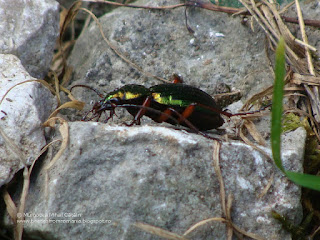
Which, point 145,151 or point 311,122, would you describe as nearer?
point 145,151

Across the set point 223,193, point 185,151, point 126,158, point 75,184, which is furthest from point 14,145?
point 223,193

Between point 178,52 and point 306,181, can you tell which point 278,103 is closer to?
point 306,181

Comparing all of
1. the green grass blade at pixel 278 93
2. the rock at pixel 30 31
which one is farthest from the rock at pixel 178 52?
the green grass blade at pixel 278 93

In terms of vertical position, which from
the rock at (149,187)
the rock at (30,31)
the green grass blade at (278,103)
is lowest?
the rock at (149,187)

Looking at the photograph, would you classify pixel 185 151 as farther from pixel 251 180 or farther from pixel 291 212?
pixel 291 212

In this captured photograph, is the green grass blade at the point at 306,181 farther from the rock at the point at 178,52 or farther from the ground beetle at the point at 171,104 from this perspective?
the rock at the point at 178,52

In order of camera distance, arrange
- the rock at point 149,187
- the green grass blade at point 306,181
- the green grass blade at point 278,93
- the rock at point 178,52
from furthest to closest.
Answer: the rock at point 178,52, the rock at point 149,187, the green grass blade at point 306,181, the green grass blade at point 278,93

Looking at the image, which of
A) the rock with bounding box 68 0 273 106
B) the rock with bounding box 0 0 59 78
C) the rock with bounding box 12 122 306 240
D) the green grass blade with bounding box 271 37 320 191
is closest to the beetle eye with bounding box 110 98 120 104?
the rock with bounding box 12 122 306 240
